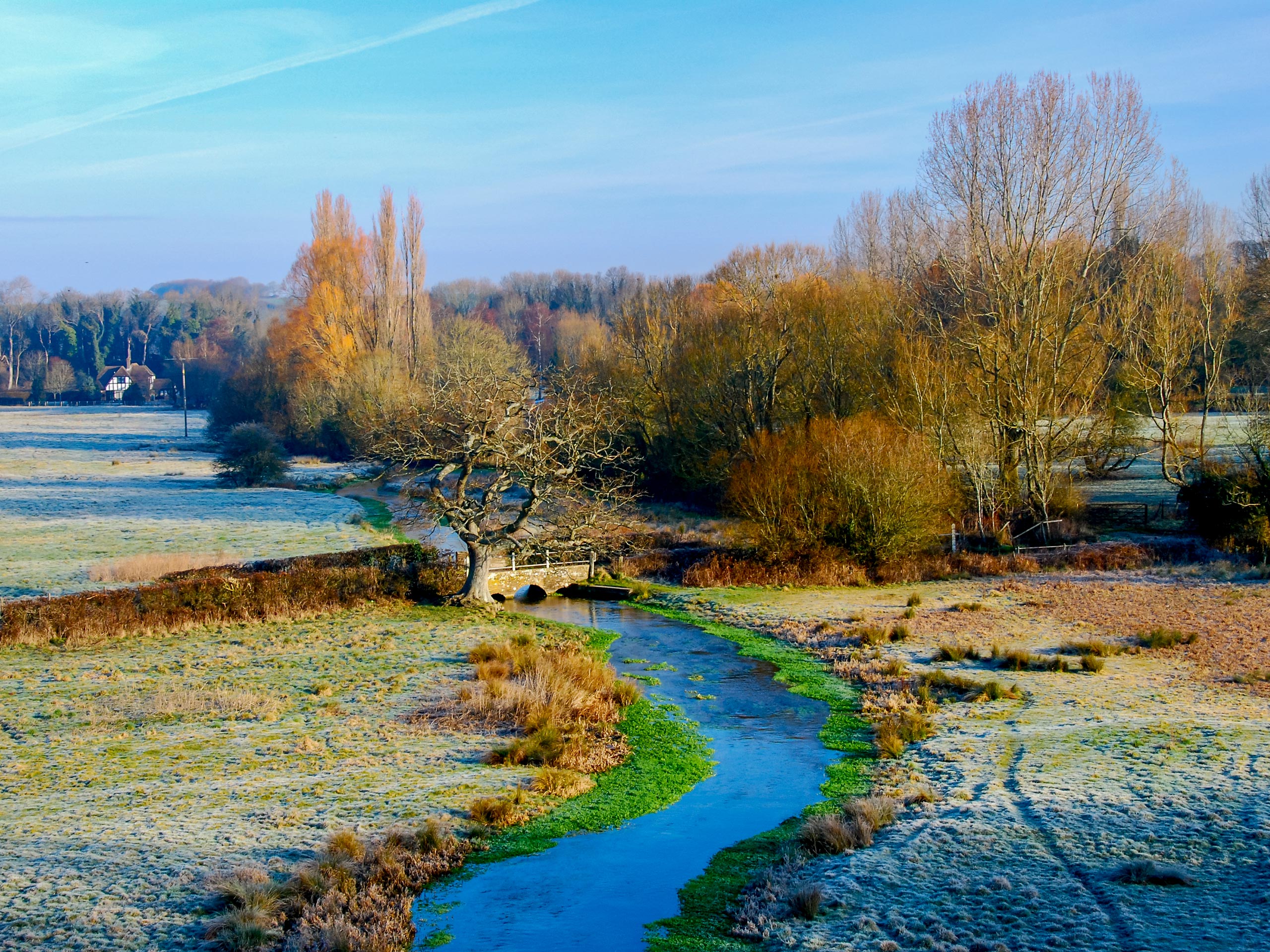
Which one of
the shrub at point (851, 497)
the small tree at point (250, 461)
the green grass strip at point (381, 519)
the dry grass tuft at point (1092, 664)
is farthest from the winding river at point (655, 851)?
the small tree at point (250, 461)

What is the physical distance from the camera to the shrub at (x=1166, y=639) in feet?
68.5

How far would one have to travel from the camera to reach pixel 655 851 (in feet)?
38.7

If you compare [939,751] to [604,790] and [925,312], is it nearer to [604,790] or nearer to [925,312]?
[604,790]

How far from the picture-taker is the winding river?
386 inches

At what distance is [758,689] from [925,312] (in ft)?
89.5

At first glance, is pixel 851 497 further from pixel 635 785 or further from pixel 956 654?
pixel 635 785

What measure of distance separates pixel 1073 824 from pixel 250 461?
57.2 meters

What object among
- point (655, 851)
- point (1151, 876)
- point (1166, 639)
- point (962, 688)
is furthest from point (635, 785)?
point (1166, 639)

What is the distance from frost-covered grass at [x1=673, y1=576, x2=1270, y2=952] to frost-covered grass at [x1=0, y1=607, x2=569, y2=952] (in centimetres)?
553

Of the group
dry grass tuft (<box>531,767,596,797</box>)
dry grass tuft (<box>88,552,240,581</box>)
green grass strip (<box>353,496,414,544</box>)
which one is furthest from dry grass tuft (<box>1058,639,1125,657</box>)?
green grass strip (<box>353,496,414,544</box>)

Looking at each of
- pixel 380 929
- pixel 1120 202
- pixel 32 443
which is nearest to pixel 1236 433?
pixel 1120 202

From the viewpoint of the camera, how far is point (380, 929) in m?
9.42

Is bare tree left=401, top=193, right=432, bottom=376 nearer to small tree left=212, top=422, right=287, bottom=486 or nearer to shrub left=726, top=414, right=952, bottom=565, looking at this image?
small tree left=212, top=422, right=287, bottom=486

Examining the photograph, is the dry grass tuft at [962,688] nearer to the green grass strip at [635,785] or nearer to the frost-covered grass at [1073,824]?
the frost-covered grass at [1073,824]
